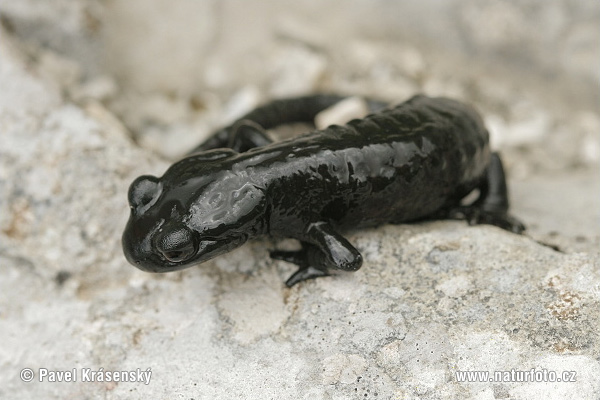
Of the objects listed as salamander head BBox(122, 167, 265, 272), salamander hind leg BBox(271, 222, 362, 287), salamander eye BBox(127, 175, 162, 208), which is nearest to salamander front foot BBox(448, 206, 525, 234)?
salamander hind leg BBox(271, 222, 362, 287)

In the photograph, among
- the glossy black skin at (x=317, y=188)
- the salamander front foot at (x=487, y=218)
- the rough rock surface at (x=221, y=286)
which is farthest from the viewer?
the salamander front foot at (x=487, y=218)

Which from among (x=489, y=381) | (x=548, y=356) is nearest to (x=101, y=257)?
(x=489, y=381)

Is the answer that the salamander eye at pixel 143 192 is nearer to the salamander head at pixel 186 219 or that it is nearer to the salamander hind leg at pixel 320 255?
the salamander head at pixel 186 219

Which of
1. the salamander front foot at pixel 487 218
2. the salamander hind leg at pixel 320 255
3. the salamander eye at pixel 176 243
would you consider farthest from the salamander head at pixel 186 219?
the salamander front foot at pixel 487 218

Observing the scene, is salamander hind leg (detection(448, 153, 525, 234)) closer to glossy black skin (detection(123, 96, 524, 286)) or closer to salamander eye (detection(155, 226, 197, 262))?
glossy black skin (detection(123, 96, 524, 286))

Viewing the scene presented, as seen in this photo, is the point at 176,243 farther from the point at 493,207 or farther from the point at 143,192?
the point at 493,207

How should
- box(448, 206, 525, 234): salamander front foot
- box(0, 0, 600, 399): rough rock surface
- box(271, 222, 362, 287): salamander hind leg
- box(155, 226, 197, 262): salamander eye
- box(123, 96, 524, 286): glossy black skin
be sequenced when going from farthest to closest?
box(448, 206, 525, 234): salamander front foot < box(271, 222, 362, 287): salamander hind leg < box(123, 96, 524, 286): glossy black skin < box(155, 226, 197, 262): salamander eye < box(0, 0, 600, 399): rough rock surface
